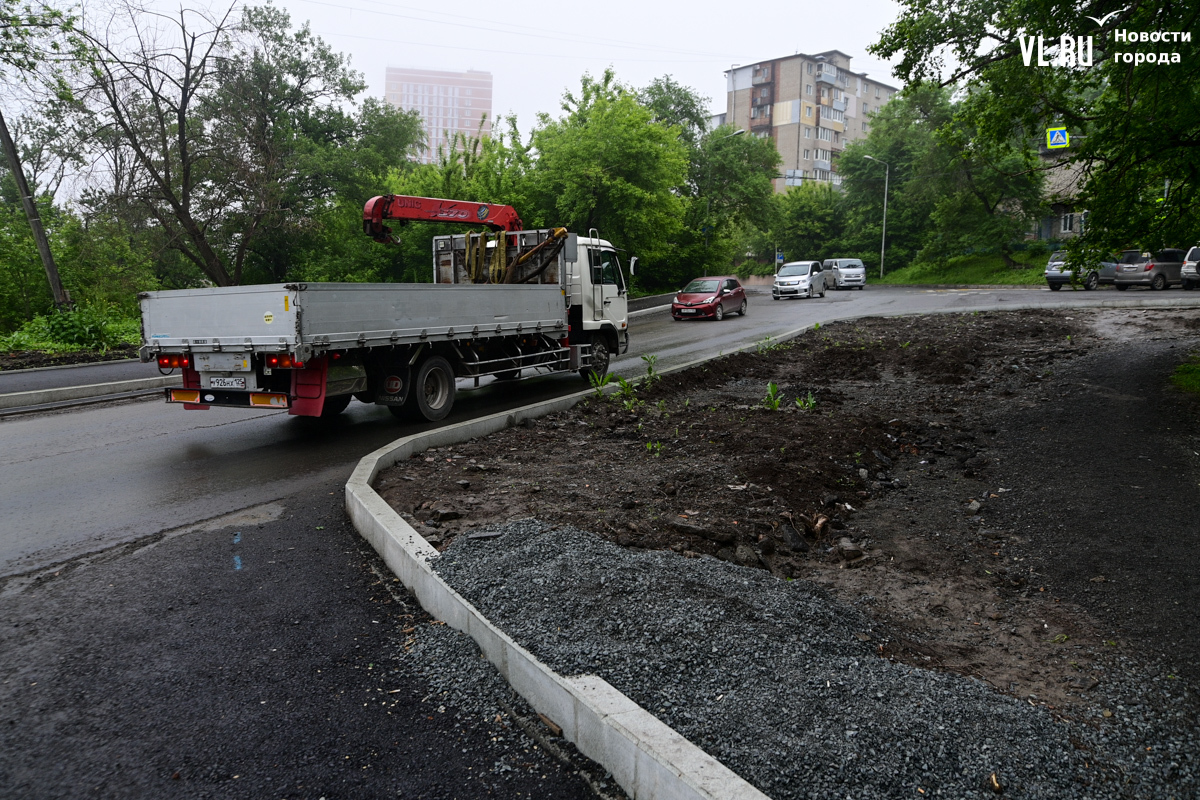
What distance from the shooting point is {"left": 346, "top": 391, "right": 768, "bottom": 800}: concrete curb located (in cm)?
244

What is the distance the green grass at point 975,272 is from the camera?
44.2 meters

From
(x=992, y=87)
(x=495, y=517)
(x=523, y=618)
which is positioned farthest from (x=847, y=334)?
(x=523, y=618)

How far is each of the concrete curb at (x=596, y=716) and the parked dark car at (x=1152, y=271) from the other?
36116mm

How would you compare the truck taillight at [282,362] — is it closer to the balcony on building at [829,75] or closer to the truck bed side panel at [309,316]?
the truck bed side panel at [309,316]

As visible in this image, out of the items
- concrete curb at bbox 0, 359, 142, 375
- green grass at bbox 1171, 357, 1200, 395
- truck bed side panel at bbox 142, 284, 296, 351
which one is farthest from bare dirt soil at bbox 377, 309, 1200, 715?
concrete curb at bbox 0, 359, 142, 375

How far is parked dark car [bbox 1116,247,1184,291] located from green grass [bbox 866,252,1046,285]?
928cm

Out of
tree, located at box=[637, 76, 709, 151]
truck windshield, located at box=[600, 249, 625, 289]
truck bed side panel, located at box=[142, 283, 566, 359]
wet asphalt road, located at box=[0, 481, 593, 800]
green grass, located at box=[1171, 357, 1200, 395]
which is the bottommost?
wet asphalt road, located at box=[0, 481, 593, 800]

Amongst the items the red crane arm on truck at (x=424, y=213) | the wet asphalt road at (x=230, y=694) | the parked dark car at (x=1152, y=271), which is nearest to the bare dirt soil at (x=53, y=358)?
the red crane arm on truck at (x=424, y=213)

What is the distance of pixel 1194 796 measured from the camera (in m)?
2.56

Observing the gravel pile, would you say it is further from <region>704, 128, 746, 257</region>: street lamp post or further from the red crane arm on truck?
<region>704, 128, 746, 257</region>: street lamp post

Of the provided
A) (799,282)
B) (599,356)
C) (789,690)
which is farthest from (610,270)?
(799,282)

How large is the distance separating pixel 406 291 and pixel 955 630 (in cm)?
694

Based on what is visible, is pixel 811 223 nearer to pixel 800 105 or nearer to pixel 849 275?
pixel 849 275

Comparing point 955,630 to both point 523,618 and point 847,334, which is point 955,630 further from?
point 847,334
